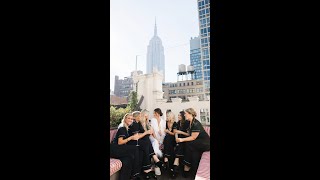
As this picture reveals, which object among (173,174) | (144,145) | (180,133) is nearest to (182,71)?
(180,133)

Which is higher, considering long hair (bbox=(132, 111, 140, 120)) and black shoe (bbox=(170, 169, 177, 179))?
long hair (bbox=(132, 111, 140, 120))

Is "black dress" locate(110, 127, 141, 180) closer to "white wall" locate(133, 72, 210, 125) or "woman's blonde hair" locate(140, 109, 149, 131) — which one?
"woman's blonde hair" locate(140, 109, 149, 131)

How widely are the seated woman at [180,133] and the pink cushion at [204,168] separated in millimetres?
274

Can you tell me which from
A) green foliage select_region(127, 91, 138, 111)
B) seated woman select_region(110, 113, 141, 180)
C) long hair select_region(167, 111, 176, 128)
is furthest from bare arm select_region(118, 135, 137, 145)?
long hair select_region(167, 111, 176, 128)

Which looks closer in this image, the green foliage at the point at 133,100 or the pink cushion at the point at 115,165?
the pink cushion at the point at 115,165

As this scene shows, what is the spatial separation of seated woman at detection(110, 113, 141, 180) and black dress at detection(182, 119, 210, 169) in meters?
0.58

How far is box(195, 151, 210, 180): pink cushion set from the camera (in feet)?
7.43

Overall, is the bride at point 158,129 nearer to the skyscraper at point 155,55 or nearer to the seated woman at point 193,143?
the seated woman at point 193,143

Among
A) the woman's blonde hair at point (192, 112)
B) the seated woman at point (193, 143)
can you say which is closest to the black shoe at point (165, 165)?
the seated woman at point (193, 143)

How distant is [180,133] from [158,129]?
0.92ft

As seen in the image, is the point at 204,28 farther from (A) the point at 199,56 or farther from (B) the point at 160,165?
(B) the point at 160,165

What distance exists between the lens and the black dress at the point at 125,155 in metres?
2.50

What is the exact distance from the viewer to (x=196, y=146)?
2.65m
